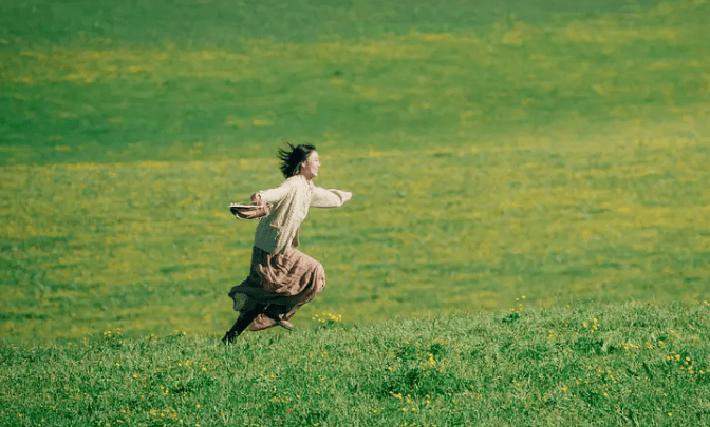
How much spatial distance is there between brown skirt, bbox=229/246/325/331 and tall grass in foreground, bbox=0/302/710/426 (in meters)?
0.37

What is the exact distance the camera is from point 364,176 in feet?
82.2

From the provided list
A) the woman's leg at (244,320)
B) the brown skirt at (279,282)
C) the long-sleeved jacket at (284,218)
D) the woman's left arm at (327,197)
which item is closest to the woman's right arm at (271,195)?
the long-sleeved jacket at (284,218)

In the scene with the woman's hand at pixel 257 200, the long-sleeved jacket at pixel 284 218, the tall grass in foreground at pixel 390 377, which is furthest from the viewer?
the long-sleeved jacket at pixel 284 218

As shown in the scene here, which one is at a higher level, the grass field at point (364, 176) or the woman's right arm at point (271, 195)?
the woman's right arm at point (271, 195)

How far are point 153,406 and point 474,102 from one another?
27.2 meters

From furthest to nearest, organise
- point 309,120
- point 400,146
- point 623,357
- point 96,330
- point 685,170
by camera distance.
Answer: point 309,120, point 400,146, point 685,170, point 96,330, point 623,357

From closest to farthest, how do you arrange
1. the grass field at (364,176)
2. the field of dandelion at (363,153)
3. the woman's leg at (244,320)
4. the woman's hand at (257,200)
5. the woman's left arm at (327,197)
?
1. the woman's hand at (257,200)
2. the woman's leg at (244,320)
3. the woman's left arm at (327,197)
4. the grass field at (364,176)
5. the field of dandelion at (363,153)

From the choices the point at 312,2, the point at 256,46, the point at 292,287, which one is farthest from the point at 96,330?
the point at 312,2

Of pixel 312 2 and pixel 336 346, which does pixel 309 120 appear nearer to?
pixel 312 2

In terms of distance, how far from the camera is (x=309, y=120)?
32531 mm

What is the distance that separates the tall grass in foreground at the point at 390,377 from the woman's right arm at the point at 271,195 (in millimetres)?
1358

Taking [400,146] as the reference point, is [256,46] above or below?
above

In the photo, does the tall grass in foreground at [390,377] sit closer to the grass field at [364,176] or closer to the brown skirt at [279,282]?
the grass field at [364,176]

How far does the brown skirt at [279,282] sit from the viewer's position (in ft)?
33.1
